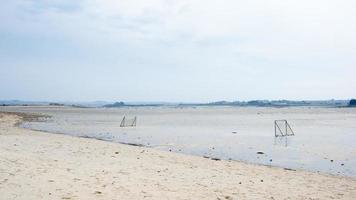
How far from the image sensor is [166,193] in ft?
42.3

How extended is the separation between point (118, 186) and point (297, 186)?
6.90 m

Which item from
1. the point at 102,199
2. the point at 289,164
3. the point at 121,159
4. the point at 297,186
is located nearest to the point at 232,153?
the point at 289,164

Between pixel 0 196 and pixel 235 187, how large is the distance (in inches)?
307

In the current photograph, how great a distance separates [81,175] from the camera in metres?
15.0

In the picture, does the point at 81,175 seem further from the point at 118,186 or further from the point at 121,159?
the point at 121,159

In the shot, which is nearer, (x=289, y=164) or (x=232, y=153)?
(x=289, y=164)

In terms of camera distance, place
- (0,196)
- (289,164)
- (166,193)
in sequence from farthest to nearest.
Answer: (289,164)
(166,193)
(0,196)

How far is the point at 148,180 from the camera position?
15.0m

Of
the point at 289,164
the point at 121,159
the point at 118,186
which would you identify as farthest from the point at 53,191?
the point at 289,164

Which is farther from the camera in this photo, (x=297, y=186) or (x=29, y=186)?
(x=297, y=186)

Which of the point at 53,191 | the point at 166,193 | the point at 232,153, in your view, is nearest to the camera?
the point at 53,191

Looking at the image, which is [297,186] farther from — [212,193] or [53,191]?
[53,191]

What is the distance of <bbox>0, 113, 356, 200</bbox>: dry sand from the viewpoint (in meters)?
12.5

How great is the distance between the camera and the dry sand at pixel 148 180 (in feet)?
40.9
